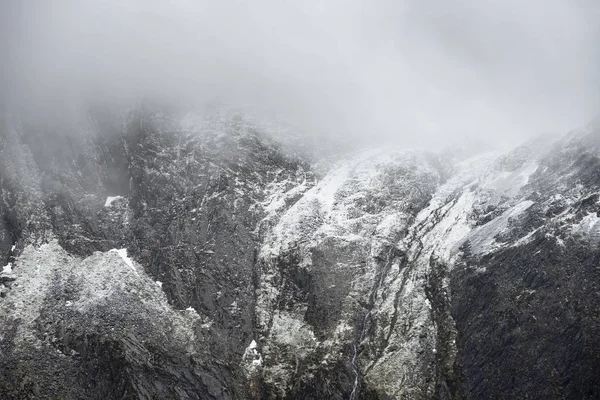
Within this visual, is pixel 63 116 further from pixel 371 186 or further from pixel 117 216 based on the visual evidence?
pixel 371 186

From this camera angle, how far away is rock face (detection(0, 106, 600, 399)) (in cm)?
4362

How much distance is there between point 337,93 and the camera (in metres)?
106

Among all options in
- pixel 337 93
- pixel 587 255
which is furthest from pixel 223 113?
pixel 587 255

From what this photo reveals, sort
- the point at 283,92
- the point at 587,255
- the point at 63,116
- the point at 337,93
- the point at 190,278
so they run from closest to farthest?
the point at 587,255 < the point at 190,278 < the point at 63,116 < the point at 283,92 < the point at 337,93

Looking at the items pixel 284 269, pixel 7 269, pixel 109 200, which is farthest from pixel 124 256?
pixel 284 269

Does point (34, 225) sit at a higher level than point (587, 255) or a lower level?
higher

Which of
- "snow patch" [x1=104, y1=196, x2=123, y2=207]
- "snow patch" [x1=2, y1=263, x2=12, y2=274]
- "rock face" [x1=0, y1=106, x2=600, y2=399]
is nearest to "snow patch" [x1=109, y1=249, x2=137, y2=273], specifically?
"rock face" [x1=0, y1=106, x2=600, y2=399]

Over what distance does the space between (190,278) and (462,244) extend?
3275 centimetres

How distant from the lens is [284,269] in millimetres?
57094

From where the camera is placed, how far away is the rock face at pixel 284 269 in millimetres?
43625

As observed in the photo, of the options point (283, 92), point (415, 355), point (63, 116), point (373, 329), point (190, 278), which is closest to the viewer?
point (415, 355)

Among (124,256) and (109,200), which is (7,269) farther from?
(109,200)

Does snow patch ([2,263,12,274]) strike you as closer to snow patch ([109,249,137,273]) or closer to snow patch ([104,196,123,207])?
snow patch ([109,249,137,273])

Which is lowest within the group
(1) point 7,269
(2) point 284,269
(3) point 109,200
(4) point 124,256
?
(2) point 284,269
